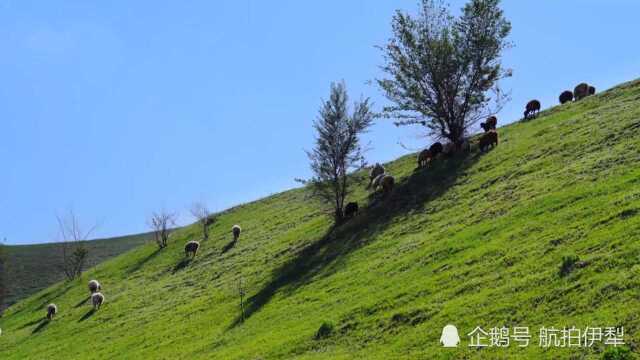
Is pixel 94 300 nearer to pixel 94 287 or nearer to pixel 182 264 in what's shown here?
pixel 94 287

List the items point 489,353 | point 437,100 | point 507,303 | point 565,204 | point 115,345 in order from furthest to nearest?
point 437,100
point 115,345
point 565,204
point 507,303
point 489,353

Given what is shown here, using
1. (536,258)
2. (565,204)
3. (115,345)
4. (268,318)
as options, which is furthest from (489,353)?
(115,345)

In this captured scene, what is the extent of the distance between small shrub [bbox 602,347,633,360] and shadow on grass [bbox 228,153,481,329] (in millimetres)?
21746

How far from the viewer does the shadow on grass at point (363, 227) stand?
37656 millimetres

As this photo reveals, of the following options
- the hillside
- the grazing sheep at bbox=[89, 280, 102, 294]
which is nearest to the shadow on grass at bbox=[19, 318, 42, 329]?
the grazing sheep at bbox=[89, 280, 102, 294]

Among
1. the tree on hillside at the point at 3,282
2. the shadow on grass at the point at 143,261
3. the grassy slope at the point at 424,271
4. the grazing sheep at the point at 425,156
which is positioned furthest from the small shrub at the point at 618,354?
the tree on hillside at the point at 3,282

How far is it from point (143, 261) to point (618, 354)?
191 feet

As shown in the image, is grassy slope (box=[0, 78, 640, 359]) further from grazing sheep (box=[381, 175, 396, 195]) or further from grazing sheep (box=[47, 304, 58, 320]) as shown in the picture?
grazing sheep (box=[381, 175, 396, 195])

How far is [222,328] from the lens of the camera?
110 feet

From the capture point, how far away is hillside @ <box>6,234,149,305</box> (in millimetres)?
87438

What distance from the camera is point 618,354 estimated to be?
1423 centimetres

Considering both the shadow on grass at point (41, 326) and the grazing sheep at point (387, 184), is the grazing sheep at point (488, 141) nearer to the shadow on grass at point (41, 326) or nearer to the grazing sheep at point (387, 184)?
the grazing sheep at point (387, 184)

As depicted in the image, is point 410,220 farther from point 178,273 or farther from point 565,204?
point 178,273

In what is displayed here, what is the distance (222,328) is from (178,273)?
2326 centimetres
